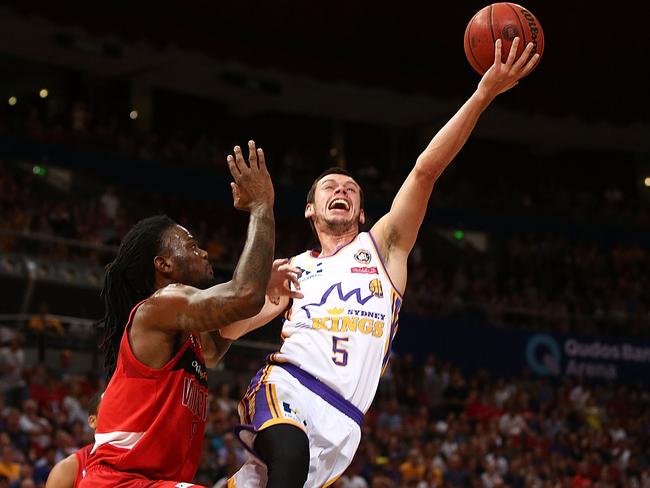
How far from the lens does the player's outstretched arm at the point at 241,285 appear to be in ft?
14.5

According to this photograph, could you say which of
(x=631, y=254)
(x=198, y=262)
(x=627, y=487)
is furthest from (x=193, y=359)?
(x=631, y=254)

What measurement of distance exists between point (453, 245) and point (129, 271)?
76.0 ft

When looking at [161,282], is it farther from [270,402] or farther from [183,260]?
[270,402]

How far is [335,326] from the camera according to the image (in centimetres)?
524

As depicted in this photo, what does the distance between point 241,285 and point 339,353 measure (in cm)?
98

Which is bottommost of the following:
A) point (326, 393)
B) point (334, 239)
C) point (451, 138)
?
point (326, 393)

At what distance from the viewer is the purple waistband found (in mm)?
5137

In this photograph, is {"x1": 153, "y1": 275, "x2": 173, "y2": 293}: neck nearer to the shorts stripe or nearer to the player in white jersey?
the player in white jersey

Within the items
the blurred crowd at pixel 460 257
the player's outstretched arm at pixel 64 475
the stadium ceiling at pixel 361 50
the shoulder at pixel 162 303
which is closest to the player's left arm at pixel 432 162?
the shoulder at pixel 162 303

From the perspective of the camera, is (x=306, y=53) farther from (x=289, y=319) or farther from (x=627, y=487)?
(x=289, y=319)

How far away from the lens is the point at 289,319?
546 centimetres

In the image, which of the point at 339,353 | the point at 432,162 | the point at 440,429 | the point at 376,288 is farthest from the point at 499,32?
the point at 440,429

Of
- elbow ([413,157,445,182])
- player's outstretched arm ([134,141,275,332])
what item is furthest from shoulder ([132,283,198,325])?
elbow ([413,157,445,182])

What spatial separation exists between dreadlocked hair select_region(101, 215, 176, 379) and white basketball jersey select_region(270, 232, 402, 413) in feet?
2.67
